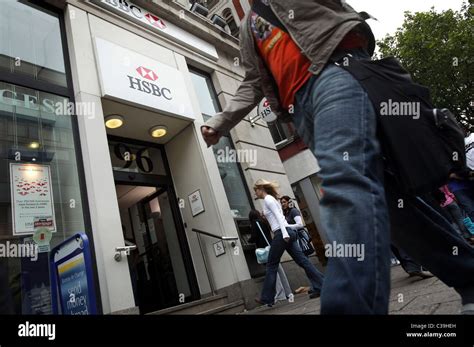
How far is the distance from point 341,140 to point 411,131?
300 millimetres

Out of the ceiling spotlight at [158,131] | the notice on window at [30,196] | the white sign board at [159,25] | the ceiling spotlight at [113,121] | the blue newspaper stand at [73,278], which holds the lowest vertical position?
the blue newspaper stand at [73,278]

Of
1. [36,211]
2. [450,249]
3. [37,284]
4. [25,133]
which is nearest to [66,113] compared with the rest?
[25,133]

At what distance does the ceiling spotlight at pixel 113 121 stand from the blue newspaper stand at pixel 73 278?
2.96 metres

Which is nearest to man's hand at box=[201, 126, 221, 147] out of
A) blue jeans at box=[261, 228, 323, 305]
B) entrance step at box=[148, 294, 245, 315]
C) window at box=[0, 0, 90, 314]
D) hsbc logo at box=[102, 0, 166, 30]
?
window at box=[0, 0, 90, 314]

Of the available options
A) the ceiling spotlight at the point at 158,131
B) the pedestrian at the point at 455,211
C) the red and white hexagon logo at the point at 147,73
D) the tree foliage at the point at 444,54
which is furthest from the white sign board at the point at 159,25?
the tree foliage at the point at 444,54

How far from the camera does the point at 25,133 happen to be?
486 cm

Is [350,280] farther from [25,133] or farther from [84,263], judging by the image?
[25,133]

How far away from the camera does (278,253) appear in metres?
5.52

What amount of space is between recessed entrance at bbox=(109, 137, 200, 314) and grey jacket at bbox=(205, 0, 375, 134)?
15.7ft

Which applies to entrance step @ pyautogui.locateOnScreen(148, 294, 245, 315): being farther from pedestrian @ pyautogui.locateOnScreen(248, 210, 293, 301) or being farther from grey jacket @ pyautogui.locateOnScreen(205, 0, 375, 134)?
grey jacket @ pyautogui.locateOnScreen(205, 0, 375, 134)

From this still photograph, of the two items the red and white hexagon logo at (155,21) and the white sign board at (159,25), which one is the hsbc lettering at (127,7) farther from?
the red and white hexagon logo at (155,21)

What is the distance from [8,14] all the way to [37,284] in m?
Result: 4.45

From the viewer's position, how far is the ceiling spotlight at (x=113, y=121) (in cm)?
613

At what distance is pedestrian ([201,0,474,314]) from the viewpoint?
41.0 inches
